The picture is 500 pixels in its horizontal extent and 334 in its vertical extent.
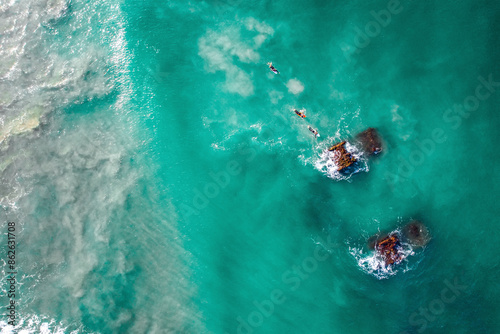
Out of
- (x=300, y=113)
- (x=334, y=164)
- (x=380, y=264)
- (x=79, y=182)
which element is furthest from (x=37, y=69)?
(x=380, y=264)

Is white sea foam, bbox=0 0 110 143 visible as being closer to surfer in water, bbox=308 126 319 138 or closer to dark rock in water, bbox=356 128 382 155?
surfer in water, bbox=308 126 319 138

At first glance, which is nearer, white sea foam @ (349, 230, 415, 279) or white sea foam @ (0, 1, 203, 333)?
white sea foam @ (349, 230, 415, 279)

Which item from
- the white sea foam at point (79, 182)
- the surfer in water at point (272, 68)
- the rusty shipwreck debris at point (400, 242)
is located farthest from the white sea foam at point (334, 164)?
the white sea foam at point (79, 182)

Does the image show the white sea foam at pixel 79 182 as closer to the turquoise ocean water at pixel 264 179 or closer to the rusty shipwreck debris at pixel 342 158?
the turquoise ocean water at pixel 264 179

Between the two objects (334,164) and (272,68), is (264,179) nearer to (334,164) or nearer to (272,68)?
(334,164)

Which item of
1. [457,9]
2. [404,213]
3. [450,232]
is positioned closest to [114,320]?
[404,213]

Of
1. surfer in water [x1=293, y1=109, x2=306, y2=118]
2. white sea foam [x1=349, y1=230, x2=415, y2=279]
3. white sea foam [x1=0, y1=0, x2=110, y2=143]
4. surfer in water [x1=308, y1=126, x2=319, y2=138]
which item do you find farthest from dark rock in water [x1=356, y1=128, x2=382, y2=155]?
white sea foam [x1=0, y1=0, x2=110, y2=143]

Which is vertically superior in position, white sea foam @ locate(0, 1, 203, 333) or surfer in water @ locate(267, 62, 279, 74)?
surfer in water @ locate(267, 62, 279, 74)
